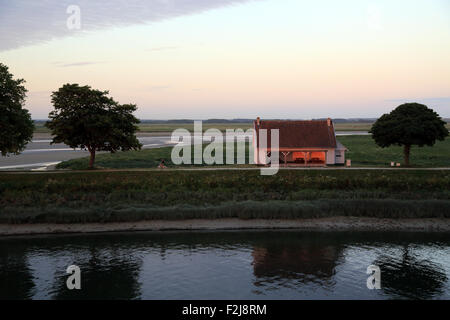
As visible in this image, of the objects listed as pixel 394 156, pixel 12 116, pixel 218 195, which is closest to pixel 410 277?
pixel 218 195

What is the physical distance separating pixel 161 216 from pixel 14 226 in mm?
11923

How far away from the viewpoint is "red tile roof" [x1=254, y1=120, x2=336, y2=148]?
58219 mm

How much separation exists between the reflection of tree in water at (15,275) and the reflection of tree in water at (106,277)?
5.51 ft

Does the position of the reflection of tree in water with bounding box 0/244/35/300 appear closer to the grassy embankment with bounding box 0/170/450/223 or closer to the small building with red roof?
the grassy embankment with bounding box 0/170/450/223

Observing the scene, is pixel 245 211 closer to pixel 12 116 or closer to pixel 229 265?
pixel 229 265

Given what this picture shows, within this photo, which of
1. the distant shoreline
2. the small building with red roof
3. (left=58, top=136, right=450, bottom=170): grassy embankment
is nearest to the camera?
the distant shoreline

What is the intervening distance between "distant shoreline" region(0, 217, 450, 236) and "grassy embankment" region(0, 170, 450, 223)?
77 centimetres

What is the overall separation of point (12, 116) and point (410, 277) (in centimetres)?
4000

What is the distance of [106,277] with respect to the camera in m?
23.6

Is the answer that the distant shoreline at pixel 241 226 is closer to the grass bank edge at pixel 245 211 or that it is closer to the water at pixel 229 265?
the grass bank edge at pixel 245 211

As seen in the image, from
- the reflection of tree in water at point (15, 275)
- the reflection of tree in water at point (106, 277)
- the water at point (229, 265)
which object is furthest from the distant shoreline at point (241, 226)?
the reflection of tree in water at point (106, 277)

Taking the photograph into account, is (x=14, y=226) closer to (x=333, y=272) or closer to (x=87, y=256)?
(x=87, y=256)

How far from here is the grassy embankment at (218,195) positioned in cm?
3734

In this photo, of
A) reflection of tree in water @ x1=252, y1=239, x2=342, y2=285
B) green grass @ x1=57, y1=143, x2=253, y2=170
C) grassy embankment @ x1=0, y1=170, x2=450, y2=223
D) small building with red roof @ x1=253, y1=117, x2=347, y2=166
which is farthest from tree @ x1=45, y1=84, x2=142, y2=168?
reflection of tree in water @ x1=252, y1=239, x2=342, y2=285
